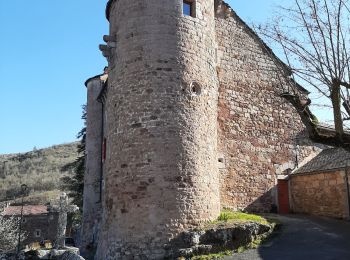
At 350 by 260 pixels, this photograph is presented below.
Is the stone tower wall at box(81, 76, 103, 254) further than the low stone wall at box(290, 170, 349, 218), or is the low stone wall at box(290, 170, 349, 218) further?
the stone tower wall at box(81, 76, 103, 254)

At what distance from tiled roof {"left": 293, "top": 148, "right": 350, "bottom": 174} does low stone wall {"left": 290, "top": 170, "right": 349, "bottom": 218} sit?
216 millimetres

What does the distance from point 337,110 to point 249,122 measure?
875 centimetres

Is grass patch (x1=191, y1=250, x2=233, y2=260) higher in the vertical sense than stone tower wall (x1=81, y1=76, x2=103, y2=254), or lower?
lower

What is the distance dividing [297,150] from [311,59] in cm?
979

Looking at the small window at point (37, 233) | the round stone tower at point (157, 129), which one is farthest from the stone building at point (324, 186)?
the small window at point (37, 233)

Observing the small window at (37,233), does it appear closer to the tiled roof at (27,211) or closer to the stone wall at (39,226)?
the stone wall at (39,226)

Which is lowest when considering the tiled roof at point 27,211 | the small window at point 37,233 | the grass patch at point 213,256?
the small window at point 37,233

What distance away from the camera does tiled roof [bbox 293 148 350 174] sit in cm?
1715

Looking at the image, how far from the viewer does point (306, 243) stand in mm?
12602

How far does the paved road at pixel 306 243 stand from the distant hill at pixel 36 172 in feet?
153

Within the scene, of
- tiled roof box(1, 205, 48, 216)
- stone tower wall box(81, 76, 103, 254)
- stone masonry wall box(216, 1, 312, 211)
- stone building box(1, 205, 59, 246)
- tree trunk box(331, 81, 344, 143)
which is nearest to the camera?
tree trunk box(331, 81, 344, 143)

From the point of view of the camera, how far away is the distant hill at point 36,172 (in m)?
63.9

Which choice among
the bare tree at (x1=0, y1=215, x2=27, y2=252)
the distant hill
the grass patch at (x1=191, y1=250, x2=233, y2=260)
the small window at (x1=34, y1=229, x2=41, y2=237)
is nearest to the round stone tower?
the grass patch at (x1=191, y1=250, x2=233, y2=260)

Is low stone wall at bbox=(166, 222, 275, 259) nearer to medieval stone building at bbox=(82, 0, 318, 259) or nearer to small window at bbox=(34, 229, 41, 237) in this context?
medieval stone building at bbox=(82, 0, 318, 259)
